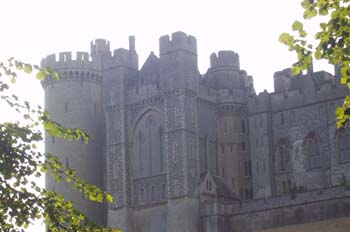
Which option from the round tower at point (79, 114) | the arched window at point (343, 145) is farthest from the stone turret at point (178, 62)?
the arched window at point (343, 145)

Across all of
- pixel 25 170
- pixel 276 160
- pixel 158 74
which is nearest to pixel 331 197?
pixel 276 160

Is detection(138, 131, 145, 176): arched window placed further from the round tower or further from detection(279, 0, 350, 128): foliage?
detection(279, 0, 350, 128): foliage

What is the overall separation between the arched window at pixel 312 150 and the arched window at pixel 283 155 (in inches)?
66.1

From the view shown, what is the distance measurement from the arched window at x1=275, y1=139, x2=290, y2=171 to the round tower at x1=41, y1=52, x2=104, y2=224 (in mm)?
12490

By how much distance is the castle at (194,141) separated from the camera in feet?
170

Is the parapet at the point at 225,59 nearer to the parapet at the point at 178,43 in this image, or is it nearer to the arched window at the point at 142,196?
the parapet at the point at 178,43

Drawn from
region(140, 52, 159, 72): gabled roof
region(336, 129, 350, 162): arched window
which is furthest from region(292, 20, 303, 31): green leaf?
region(140, 52, 159, 72): gabled roof

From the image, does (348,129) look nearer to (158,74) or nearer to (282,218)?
(282,218)

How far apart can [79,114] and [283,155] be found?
47.9 feet

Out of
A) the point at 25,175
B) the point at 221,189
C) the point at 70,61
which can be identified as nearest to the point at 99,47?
the point at 70,61

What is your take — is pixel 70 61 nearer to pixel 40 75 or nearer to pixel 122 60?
pixel 122 60

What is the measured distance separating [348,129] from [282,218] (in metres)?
6.79

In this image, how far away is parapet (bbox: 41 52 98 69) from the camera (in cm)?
5941

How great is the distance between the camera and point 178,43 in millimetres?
54562
